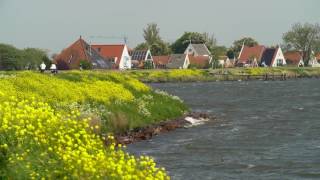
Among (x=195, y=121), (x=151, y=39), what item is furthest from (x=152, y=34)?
(x=195, y=121)

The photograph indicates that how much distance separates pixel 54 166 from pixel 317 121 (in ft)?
97.3

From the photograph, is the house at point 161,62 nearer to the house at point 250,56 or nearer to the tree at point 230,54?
the house at point 250,56

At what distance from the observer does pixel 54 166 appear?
10195 mm

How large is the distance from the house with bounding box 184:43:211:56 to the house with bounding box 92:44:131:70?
31389 mm

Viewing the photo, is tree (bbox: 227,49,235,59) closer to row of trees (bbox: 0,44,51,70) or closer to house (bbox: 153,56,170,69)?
house (bbox: 153,56,170,69)

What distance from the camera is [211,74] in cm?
12800

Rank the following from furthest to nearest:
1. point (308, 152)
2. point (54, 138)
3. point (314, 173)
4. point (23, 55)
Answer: point (23, 55), point (308, 152), point (314, 173), point (54, 138)

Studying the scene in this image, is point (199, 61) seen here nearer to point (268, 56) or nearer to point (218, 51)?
point (218, 51)

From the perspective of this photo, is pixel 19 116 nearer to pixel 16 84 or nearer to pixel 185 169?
pixel 185 169

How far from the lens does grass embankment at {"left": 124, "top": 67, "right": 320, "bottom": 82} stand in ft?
385

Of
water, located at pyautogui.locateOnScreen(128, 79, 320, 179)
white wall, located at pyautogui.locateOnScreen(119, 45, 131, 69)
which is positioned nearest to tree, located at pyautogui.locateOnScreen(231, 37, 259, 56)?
white wall, located at pyautogui.locateOnScreen(119, 45, 131, 69)

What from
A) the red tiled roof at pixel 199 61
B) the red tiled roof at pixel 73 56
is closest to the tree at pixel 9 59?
the red tiled roof at pixel 73 56

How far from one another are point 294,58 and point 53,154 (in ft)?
546

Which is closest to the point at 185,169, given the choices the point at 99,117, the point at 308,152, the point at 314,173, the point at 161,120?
the point at 314,173
